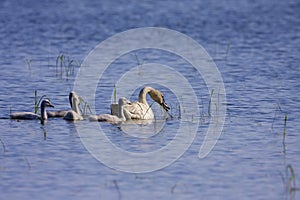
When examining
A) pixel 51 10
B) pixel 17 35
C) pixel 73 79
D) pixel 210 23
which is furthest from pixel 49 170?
pixel 51 10

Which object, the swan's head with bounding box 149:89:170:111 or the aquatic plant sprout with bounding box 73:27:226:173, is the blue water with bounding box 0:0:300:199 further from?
the swan's head with bounding box 149:89:170:111

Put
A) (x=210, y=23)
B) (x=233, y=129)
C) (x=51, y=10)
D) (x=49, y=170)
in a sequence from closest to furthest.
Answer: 1. (x=49, y=170)
2. (x=233, y=129)
3. (x=210, y=23)
4. (x=51, y=10)

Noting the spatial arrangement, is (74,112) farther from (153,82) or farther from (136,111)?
(153,82)

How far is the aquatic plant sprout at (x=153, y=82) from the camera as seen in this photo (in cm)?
1025

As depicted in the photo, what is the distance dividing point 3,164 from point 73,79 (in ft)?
21.3

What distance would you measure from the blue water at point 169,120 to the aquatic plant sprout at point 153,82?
0.13m

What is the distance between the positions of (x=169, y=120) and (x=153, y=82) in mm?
3297

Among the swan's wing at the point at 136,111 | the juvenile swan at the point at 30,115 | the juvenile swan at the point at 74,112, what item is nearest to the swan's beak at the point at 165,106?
the swan's wing at the point at 136,111

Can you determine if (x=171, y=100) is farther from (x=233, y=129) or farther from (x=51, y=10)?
(x=51, y=10)

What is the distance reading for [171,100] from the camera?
46.7ft

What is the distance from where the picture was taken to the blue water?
352 inches

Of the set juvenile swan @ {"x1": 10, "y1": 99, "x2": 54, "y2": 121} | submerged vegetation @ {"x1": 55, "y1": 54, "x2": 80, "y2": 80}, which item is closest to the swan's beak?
juvenile swan @ {"x1": 10, "y1": 99, "x2": 54, "y2": 121}

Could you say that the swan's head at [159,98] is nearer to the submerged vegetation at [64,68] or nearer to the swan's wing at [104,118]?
the swan's wing at [104,118]

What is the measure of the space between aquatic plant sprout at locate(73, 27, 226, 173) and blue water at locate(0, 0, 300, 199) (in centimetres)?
13
